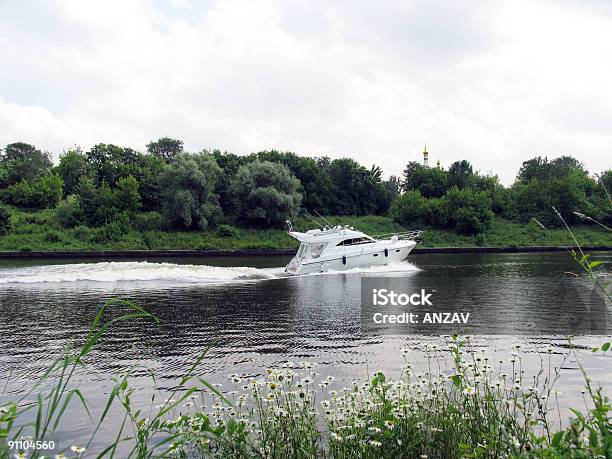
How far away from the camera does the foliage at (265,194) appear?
73.2 metres

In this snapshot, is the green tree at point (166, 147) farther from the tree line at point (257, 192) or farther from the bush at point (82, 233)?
the bush at point (82, 233)

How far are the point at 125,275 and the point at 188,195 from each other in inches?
1498

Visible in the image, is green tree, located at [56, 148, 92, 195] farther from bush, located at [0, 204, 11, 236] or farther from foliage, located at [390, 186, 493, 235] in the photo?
foliage, located at [390, 186, 493, 235]

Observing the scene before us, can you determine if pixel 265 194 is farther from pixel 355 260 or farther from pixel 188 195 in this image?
pixel 355 260

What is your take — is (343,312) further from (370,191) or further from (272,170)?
(370,191)

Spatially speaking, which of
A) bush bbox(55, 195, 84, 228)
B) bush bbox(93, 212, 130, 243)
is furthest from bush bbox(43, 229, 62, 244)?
bush bbox(55, 195, 84, 228)

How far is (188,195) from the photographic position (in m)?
70.8

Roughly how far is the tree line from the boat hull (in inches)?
1339

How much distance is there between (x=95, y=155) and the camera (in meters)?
97.9

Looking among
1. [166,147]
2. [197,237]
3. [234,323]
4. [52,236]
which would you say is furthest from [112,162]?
[234,323]

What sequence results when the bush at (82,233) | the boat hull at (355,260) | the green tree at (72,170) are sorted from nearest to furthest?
the boat hull at (355,260)
the bush at (82,233)
the green tree at (72,170)

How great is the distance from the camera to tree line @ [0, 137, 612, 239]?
237 feet

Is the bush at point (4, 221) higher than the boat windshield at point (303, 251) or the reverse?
higher

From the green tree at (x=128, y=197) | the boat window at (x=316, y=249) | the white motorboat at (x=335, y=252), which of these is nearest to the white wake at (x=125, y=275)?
the white motorboat at (x=335, y=252)
